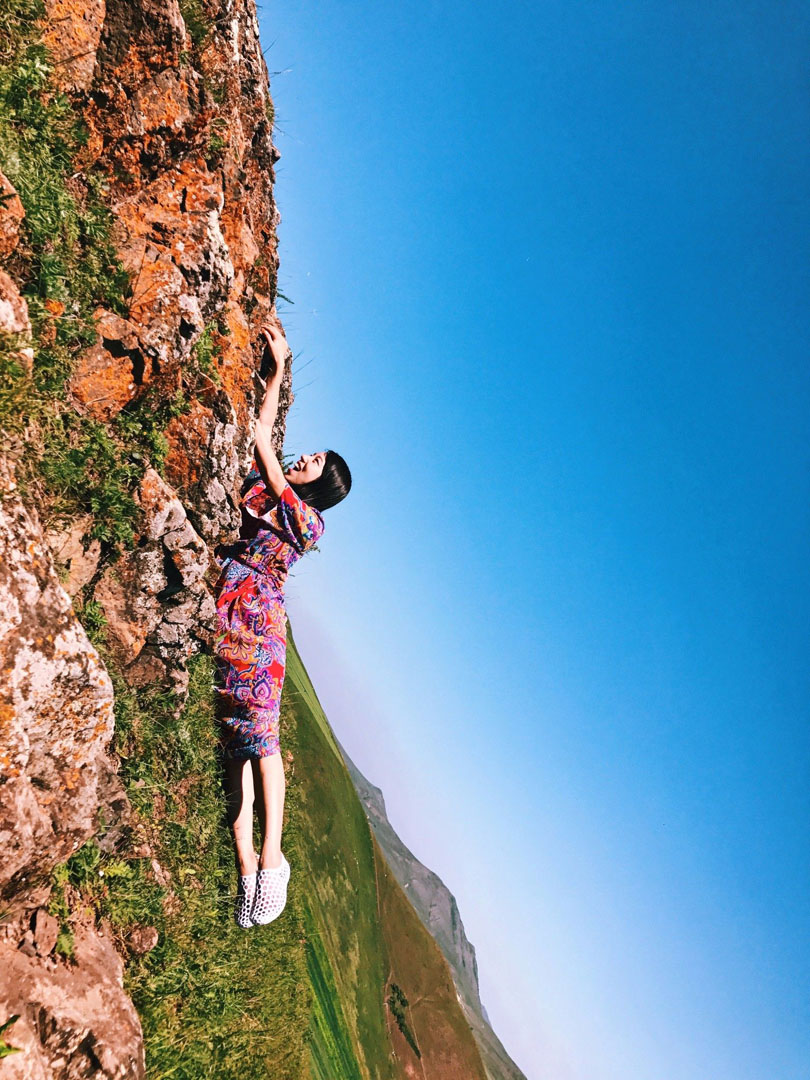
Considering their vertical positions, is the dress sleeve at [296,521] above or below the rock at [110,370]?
above

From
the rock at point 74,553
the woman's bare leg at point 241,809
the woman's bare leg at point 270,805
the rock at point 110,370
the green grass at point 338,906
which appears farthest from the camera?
the green grass at point 338,906

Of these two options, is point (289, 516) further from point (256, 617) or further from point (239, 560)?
point (256, 617)

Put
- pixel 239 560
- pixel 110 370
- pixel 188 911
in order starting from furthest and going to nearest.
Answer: pixel 239 560
pixel 188 911
pixel 110 370

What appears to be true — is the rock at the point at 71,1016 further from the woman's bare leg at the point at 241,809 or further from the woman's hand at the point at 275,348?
the woman's hand at the point at 275,348

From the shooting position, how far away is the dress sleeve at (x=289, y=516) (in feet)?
25.3

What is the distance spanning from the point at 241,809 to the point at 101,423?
5.02 m

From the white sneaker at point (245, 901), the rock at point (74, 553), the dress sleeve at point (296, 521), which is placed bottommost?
the white sneaker at point (245, 901)

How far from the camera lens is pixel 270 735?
758cm

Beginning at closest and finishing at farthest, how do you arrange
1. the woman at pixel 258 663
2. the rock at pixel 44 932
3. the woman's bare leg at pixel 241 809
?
the rock at pixel 44 932 → the woman at pixel 258 663 → the woman's bare leg at pixel 241 809

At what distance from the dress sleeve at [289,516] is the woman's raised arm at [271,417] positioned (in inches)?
7.3

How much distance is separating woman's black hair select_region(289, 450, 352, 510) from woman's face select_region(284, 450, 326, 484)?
0.04 meters

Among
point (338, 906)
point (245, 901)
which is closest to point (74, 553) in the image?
point (245, 901)

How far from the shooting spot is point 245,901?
7.55m

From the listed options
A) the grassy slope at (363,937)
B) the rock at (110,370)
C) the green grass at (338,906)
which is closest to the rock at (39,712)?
the rock at (110,370)
